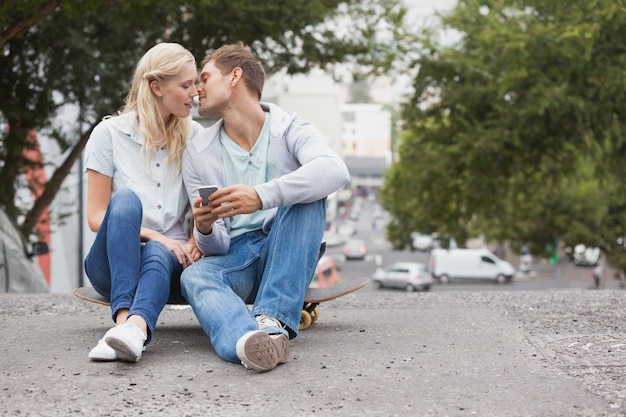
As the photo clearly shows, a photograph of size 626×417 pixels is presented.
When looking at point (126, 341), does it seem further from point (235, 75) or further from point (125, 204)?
point (235, 75)

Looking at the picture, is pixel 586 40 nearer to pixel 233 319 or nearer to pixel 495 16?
pixel 495 16

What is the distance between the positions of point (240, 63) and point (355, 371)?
4.97 ft

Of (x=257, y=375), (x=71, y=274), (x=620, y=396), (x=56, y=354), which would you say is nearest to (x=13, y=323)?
(x=56, y=354)

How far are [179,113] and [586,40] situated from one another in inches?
386

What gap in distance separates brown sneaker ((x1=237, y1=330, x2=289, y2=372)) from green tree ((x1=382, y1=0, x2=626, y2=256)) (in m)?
10.2

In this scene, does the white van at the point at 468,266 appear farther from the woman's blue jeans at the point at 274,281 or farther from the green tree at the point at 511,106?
the woman's blue jeans at the point at 274,281

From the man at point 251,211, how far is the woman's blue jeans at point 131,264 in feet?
0.48

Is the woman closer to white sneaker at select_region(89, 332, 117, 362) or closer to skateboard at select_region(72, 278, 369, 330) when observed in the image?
skateboard at select_region(72, 278, 369, 330)

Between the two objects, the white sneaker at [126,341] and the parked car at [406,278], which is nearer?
the white sneaker at [126,341]

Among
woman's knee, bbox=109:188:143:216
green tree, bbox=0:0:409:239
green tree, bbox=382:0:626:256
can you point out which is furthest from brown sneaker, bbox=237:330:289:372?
green tree, bbox=382:0:626:256

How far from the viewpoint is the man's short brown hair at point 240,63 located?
4910 millimetres

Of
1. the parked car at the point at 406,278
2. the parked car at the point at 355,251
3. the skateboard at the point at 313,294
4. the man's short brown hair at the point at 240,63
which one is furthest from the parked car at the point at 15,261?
the parked car at the point at 355,251

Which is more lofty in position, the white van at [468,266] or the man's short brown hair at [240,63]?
the man's short brown hair at [240,63]

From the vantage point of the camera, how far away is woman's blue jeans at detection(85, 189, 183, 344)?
14.9ft
